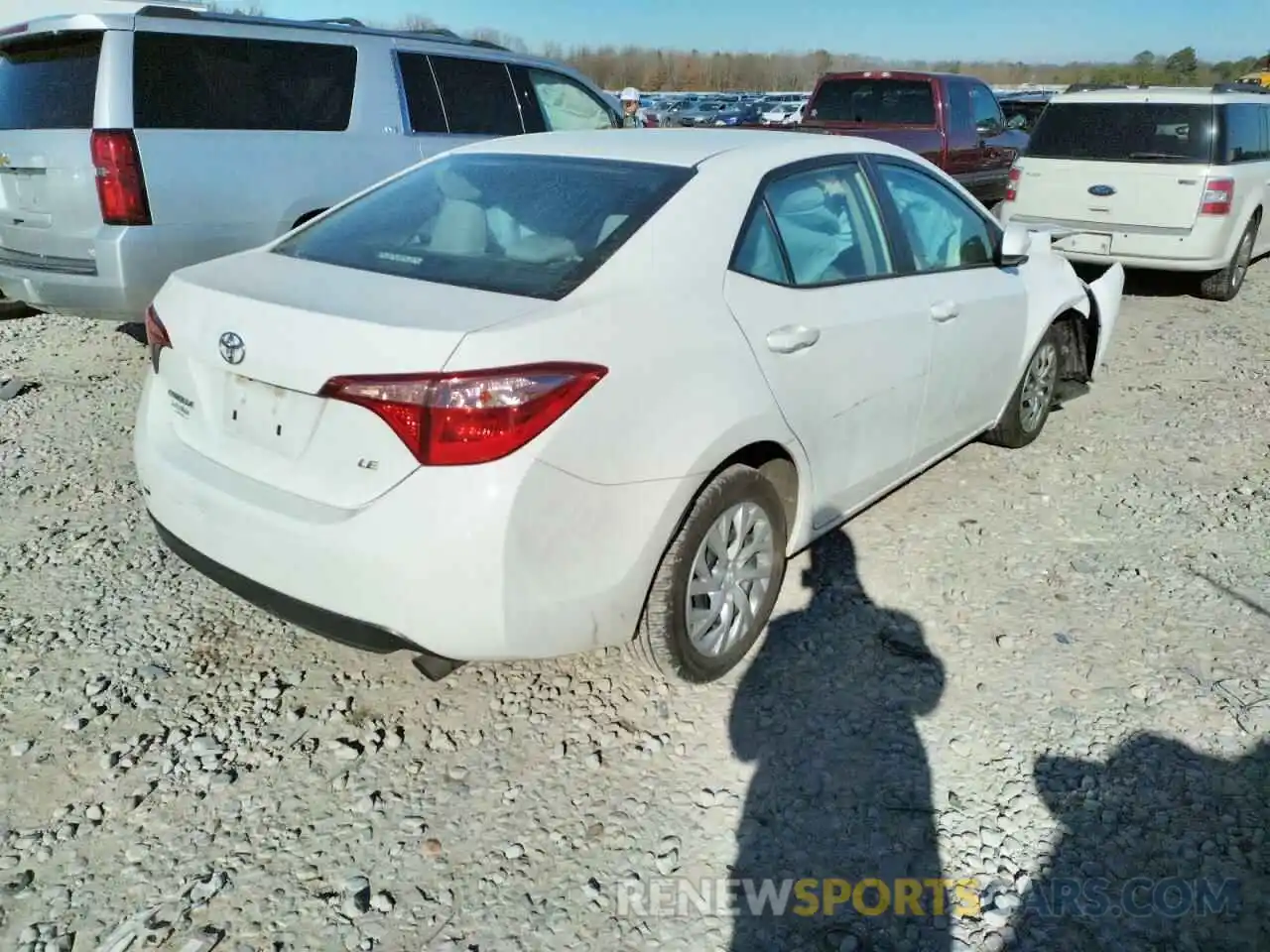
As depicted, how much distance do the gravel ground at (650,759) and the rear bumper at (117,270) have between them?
1.32 m

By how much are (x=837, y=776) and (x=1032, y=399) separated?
2.88 meters

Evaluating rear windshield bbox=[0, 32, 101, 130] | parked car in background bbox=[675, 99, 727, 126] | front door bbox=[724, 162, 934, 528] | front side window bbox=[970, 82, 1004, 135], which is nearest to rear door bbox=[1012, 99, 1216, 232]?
front side window bbox=[970, 82, 1004, 135]

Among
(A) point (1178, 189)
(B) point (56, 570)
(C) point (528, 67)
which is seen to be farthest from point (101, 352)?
(A) point (1178, 189)

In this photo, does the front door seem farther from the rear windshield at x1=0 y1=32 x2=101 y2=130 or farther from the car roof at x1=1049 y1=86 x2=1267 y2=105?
the car roof at x1=1049 y1=86 x2=1267 y2=105

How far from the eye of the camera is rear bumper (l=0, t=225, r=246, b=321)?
4887 mm

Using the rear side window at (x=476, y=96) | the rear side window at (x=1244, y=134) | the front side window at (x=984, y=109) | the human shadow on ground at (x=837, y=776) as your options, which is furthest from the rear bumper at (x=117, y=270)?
the front side window at (x=984, y=109)

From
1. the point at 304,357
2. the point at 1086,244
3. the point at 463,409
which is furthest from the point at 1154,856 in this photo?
the point at 1086,244

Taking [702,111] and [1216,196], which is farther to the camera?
[702,111]

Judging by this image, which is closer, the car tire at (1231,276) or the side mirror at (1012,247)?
the side mirror at (1012,247)

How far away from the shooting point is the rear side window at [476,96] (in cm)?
652

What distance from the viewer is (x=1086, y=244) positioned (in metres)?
8.63

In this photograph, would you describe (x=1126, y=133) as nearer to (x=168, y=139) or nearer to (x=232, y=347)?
(x=168, y=139)

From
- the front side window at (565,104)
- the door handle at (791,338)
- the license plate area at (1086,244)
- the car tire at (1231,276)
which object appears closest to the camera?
the door handle at (791,338)

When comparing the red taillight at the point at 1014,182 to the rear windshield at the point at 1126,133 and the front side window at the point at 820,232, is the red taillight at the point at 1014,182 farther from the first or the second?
the front side window at the point at 820,232
